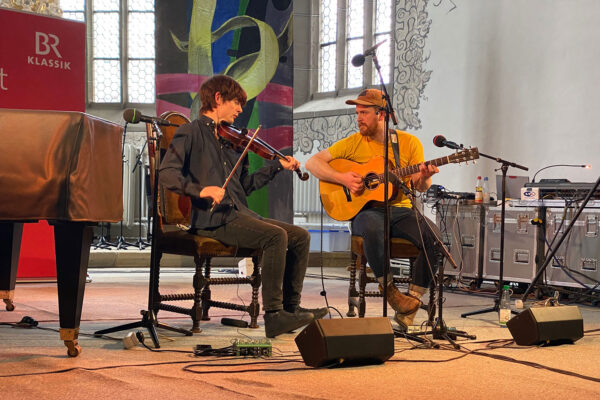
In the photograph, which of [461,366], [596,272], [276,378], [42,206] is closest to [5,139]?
[42,206]

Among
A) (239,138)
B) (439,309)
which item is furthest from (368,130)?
(439,309)

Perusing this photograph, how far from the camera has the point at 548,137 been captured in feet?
22.2

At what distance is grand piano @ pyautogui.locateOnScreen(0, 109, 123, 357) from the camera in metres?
2.64

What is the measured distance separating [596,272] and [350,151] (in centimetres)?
250

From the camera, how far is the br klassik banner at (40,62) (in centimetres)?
560

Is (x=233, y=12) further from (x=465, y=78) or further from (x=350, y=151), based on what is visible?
(x=350, y=151)

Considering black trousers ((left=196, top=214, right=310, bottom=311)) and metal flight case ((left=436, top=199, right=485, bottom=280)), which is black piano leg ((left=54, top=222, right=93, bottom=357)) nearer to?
black trousers ((left=196, top=214, right=310, bottom=311))

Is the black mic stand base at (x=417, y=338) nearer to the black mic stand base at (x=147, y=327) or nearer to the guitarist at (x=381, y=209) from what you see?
the guitarist at (x=381, y=209)

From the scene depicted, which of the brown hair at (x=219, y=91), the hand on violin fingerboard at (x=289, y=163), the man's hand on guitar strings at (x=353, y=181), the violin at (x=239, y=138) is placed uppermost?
the brown hair at (x=219, y=91)

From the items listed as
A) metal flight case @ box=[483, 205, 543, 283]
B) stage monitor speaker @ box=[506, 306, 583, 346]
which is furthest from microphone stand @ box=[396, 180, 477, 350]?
metal flight case @ box=[483, 205, 543, 283]

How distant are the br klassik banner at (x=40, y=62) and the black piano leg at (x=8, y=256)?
1953mm

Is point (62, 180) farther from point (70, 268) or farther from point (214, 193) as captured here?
point (214, 193)

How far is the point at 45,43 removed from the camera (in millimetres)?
5797

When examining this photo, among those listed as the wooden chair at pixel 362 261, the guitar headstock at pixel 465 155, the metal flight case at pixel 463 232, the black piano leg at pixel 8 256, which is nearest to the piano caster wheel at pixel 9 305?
the black piano leg at pixel 8 256
